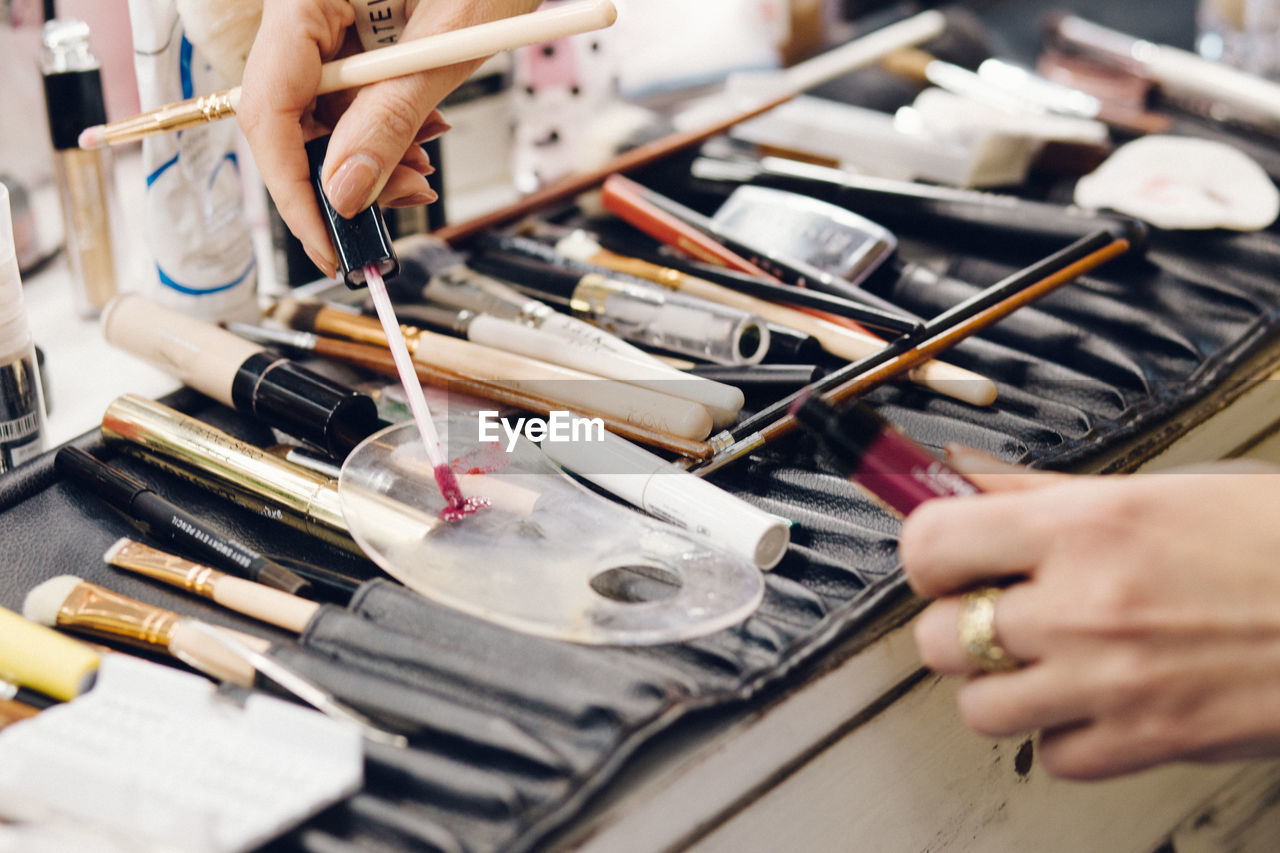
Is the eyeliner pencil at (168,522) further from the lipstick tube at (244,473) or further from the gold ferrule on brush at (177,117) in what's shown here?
the gold ferrule on brush at (177,117)

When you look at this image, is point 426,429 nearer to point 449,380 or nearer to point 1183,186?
point 449,380

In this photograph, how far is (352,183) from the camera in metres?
0.50

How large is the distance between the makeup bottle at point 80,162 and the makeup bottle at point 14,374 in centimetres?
18

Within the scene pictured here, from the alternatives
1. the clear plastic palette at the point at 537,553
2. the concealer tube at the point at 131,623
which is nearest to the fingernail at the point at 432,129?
the clear plastic palette at the point at 537,553

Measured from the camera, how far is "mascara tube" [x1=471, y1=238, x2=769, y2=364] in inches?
23.6

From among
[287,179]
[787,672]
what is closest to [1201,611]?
[787,672]

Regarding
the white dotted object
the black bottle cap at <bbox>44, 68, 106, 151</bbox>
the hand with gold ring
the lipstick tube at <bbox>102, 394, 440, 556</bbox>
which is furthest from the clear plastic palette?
the white dotted object

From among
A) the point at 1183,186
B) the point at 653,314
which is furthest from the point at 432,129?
the point at 1183,186

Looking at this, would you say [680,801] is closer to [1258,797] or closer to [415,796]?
[415,796]

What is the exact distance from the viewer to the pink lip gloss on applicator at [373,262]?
0.50 metres

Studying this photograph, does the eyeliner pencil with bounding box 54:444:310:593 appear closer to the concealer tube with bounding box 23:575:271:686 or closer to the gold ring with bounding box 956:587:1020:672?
the concealer tube with bounding box 23:575:271:686

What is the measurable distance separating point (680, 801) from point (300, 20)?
39cm

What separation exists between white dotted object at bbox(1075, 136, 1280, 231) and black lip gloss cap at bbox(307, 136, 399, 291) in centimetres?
50

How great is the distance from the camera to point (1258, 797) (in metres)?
0.77
